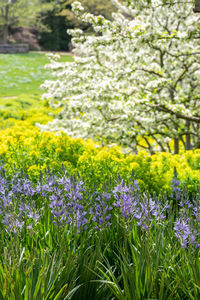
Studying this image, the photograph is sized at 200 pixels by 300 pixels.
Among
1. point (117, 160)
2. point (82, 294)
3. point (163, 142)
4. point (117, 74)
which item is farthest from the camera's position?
point (163, 142)

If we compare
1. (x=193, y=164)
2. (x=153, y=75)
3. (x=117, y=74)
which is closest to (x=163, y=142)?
(x=153, y=75)

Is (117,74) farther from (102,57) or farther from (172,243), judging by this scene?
(172,243)

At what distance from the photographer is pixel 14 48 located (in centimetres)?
3756

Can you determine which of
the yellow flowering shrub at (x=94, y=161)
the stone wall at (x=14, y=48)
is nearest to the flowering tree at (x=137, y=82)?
the yellow flowering shrub at (x=94, y=161)

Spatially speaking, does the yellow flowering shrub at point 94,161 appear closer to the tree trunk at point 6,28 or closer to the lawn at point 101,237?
the lawn at point 101,237

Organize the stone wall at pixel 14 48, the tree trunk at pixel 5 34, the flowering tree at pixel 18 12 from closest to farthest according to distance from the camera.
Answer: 1. the stone wall at pixel 14 48
2. the flowering tree at pixel 18 12
3. the tree trunk at pixel 5 34

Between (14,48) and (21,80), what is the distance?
650 inches

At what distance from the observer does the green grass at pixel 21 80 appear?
1542 centimetres

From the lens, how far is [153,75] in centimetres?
782

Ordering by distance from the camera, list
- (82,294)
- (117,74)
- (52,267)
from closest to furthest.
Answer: (52,267)
(82,294)
(117,74)

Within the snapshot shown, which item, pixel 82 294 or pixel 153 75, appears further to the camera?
pixel 153 75

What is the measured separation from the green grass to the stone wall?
341 centimetres

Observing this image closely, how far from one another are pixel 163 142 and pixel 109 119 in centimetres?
185

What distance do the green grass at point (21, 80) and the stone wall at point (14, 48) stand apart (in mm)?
3413
